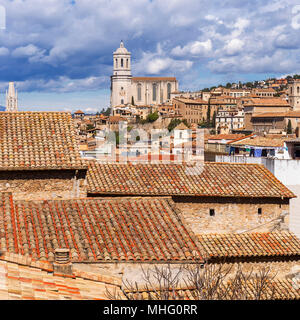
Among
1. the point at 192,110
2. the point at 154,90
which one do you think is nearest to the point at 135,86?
the point at 154,90

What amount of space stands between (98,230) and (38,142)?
149 inches

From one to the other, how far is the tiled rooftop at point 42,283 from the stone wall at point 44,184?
519cm

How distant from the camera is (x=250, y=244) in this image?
1256cm

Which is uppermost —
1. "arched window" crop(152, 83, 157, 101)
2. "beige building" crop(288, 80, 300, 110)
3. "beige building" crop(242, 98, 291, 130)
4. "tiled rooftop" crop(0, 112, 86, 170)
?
"arched window" crop(152, 83, 157, 101)

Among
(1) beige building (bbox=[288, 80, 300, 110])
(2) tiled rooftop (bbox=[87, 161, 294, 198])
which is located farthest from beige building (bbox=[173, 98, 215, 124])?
(2) tiled rooftop (bbox=[87, 161, 294, 198])

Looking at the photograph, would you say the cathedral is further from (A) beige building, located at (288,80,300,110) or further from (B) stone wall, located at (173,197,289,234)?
(B) stone wall, located at (173,197,289,234)

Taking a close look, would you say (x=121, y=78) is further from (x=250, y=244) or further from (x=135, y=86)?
(x=250, y=244)

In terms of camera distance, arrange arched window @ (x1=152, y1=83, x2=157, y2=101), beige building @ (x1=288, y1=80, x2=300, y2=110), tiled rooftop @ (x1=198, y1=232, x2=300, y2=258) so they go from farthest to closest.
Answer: arched window @ (x1=152, y1=83, x2=157, y2=101) → beige building @ (x1=288, y1=80, x2=300, y2=110) → tiled rooftop @ (x1=198, y1=232, x2=300, y2=258)

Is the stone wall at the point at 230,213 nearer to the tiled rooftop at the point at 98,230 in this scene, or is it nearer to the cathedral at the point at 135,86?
the tiled rooftop at the point at 98,230

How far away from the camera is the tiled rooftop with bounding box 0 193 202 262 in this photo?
8.82 m

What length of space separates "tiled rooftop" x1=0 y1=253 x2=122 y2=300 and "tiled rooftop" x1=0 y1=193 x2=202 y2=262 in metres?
2.08

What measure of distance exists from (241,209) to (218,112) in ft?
401
